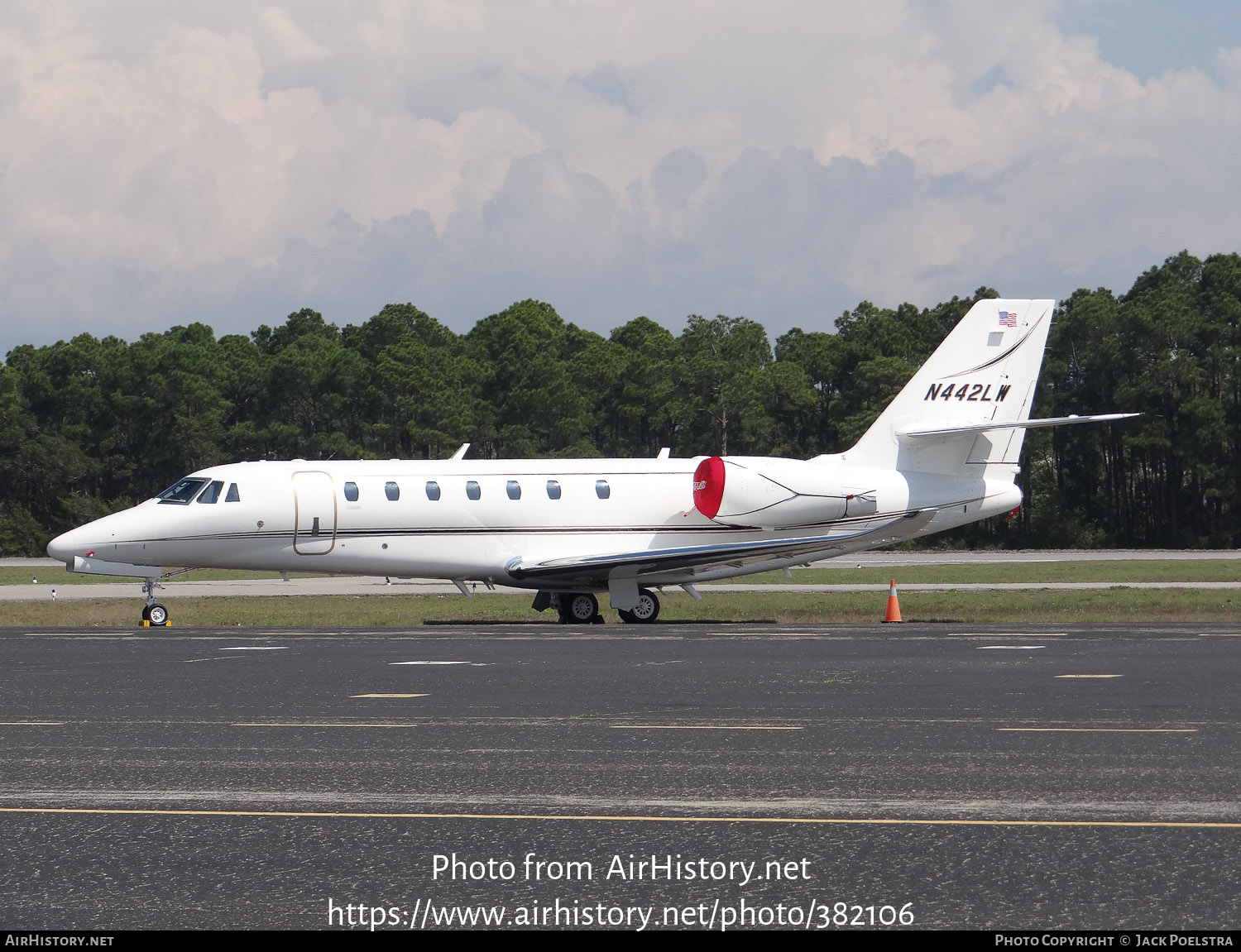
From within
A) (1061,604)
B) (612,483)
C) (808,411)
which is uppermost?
(808,411)

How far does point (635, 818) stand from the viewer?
8.69 metres

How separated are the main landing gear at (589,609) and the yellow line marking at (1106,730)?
668 inches

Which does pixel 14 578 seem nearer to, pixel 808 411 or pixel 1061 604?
pixel 1061 604

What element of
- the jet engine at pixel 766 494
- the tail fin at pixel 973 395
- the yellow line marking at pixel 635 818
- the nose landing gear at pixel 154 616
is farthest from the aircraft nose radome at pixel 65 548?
the yellow line marking at pixel 635 818

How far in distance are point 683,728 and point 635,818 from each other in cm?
377

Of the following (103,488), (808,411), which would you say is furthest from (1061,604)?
(103,488)

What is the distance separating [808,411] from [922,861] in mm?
88312

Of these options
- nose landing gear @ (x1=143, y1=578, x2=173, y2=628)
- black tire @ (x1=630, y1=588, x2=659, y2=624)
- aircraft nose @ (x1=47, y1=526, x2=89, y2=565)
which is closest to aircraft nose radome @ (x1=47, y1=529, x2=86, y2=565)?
aircraft nose @ (x1=47, y1=526, x2=89, y2=565)

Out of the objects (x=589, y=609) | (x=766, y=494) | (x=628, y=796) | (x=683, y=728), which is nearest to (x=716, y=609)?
(x=589, y=609)

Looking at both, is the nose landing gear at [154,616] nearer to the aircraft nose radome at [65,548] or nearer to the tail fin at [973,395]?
the aircraft nose radome at [65,548]

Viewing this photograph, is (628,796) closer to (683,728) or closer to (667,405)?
(683,728)

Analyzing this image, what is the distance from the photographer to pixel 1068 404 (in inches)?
3388

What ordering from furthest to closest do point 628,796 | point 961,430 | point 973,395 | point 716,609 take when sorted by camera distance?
point 716,609 < point 973,395 < point 961,430 < point 628,796

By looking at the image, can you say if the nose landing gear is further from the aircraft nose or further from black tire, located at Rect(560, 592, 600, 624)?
black tire, located at Rect(560, 592, 600, 624)
